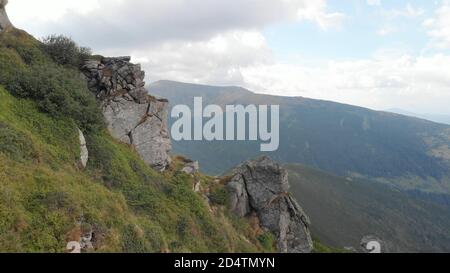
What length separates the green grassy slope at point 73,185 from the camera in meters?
16.4

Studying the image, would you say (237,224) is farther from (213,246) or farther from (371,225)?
(371,225)

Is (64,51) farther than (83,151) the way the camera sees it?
Yes

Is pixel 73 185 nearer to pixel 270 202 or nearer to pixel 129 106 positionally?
pixel 129 106

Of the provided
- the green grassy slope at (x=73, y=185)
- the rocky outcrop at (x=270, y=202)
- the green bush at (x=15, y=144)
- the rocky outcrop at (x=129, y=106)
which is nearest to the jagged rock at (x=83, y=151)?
the green grassy slope at (x=73, y=185)

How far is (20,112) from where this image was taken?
83.3 ft

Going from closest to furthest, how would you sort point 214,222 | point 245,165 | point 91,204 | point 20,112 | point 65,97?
point 91,204 < point 20,112 < point 65,97 < point 214,222 < point 245,165

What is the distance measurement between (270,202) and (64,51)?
92.6ft

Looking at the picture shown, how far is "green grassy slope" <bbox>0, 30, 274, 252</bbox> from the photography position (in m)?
16.4

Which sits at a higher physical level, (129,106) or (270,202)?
(129,106)

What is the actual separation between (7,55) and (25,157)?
1542cm

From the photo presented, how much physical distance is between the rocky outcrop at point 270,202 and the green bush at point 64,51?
21.8m

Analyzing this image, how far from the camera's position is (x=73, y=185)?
20.5 metres

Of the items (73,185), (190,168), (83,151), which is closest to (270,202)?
(190,168)

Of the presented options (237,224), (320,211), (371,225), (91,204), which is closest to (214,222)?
(237,224)
